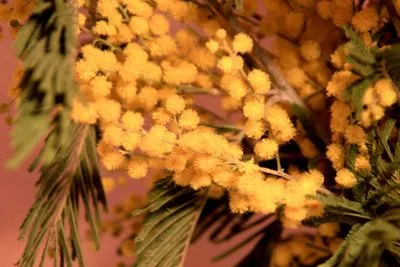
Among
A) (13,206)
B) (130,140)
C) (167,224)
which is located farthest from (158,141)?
(13,206)

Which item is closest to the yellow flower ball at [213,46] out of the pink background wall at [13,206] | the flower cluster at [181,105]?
the flower cluster at [181,105]

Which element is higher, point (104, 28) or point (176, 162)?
point (104, 28)

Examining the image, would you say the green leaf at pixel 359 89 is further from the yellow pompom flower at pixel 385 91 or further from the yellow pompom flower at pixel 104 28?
the yellow pompom flower at pixel 104 28

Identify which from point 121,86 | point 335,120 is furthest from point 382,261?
point 121,86

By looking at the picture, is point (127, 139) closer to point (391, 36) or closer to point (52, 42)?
point (52, 42)

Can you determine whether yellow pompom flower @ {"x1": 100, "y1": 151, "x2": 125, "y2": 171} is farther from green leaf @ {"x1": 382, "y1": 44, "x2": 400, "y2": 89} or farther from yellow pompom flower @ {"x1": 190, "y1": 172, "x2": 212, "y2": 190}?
green leaf @ {"x1": 382, "y1": 44, "x2": 400, "y2": 89}

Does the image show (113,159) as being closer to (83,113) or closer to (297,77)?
(83,113)
